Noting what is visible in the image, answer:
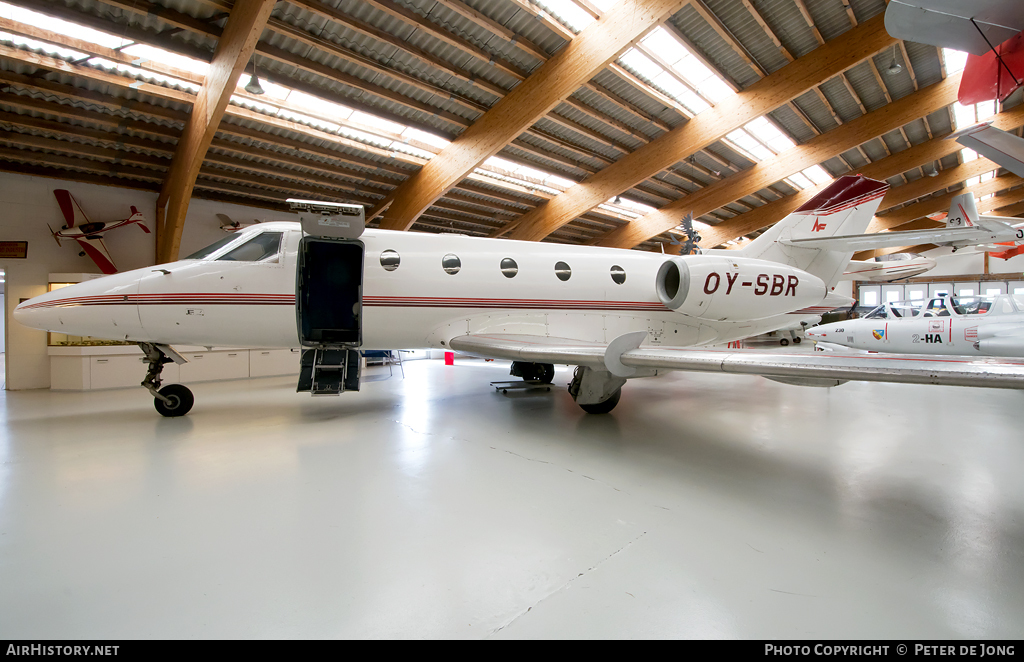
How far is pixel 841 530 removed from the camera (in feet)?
8.86

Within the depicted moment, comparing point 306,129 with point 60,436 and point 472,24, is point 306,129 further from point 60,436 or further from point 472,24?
point 60,436

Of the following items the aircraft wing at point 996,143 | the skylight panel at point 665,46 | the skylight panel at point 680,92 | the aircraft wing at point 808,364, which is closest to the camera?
the aircraft wing at point 808,364

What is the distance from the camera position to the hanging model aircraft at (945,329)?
8359mm

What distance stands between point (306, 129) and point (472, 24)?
4.31m

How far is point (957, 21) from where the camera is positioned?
431cm

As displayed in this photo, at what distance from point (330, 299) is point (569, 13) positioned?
6.95 metres

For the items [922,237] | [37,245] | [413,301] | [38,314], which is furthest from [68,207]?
[922,237]

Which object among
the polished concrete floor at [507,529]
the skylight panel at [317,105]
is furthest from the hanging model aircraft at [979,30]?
the skylight panel at [317,105]

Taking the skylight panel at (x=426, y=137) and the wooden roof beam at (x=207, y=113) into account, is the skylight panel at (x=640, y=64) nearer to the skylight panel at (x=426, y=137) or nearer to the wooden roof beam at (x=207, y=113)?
the skylight panel at (x=426, y=137)

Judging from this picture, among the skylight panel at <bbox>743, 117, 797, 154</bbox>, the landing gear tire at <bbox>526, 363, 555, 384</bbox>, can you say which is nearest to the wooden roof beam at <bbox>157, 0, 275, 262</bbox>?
the landing gear tire at <bbox>526, 363, 555, 384</bbox>

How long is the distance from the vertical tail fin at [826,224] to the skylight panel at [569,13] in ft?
→ 17.4

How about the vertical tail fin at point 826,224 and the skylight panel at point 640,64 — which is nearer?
the vertical tail fin at point 826,224

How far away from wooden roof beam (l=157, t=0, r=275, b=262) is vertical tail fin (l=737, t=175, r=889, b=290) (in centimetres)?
895

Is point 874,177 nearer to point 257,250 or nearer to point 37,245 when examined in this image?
point 257,250
